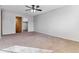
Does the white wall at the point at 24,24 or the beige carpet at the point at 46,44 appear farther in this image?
the white wall at the point at 24,24

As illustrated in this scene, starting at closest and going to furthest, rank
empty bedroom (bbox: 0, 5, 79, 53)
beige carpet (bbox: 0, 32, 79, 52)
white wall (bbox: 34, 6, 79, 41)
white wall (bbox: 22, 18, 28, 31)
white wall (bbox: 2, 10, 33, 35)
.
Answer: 1. beige carpet (bbox: 0, 32, 79, 52)
2. empty bedroom (bbox: 0, 5, 79, 53)
3. white wall (bbox: 34, 6, 79, 41)
4. white wall (bbox: 2, 10, 33, 35)
5. white wall (bbox: 22, 18, 28, 31)

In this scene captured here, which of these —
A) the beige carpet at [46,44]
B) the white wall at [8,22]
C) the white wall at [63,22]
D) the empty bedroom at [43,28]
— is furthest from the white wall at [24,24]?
the beige carpet at [46,44]

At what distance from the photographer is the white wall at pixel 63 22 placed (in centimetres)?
561

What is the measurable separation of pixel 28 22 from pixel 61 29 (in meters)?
→ 5.81

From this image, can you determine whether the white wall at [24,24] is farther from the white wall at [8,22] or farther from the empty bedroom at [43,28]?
the white wall at [8,22]

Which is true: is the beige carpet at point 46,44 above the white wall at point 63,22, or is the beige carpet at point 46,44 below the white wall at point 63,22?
below

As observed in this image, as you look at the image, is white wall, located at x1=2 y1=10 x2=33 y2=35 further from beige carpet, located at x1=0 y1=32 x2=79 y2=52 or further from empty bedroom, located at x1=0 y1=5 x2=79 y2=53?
beige carpet, located at x1=0 y1=32 x2=79 y2=52

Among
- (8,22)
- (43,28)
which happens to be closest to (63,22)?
(43,28)

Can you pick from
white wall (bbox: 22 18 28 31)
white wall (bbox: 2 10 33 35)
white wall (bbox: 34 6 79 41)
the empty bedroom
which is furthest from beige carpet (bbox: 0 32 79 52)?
white wall (bbox: 22 18 28 31)

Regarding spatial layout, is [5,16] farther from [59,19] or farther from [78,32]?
[78,32]

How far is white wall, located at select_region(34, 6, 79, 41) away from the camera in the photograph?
561 cm

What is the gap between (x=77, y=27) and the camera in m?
5.43

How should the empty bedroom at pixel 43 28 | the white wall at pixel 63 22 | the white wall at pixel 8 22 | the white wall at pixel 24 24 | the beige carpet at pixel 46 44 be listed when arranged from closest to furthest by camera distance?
the beige carpet at pixel 46 44
the empty bedroom at pixel 43 28
the white wall at pixel 63 22
the white wall at pixel 8 22
the white wall at pixel 24 24
